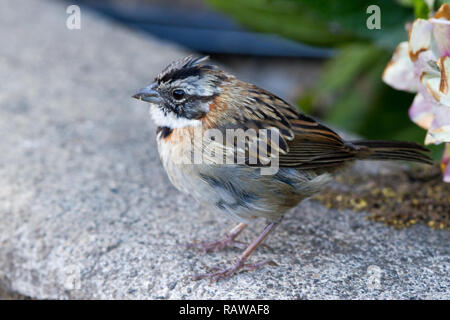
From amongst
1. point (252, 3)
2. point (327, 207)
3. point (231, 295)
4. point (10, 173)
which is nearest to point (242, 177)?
point (231, 295)

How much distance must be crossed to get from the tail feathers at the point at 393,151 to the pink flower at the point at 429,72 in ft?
1.35

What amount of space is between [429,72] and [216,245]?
1.28m

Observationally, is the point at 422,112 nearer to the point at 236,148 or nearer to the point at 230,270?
the point at 236,148

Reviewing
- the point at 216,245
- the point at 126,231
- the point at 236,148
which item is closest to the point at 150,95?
the point at 236,148

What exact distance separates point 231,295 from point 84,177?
137 cm

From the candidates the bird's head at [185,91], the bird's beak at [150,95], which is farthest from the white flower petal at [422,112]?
the bird's beak at [150,95]

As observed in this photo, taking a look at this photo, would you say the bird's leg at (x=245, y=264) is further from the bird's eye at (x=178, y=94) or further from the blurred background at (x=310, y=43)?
the blurred background at (x=310, y=43)

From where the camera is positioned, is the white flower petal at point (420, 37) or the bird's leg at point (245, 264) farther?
the bird's leg at point (245, 264)

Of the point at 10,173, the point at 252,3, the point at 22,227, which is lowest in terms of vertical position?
the point at 22,227

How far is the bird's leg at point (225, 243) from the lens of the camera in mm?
2961

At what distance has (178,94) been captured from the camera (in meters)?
2.95

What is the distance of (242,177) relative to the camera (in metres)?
2.79

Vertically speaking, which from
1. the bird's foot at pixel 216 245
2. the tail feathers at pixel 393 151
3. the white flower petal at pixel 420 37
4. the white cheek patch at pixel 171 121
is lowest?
the bird's foot at pixel 216 245
